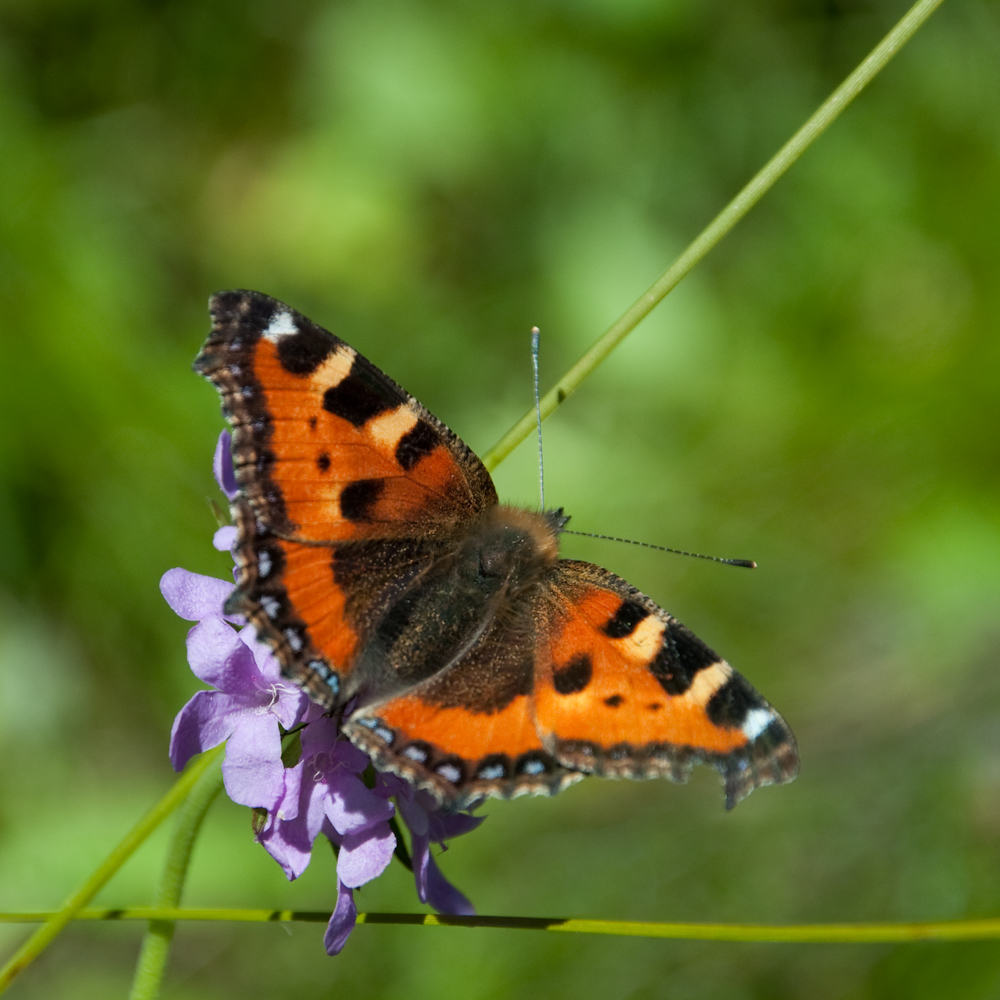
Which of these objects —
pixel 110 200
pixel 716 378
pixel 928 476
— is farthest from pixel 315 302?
pixel 928 476

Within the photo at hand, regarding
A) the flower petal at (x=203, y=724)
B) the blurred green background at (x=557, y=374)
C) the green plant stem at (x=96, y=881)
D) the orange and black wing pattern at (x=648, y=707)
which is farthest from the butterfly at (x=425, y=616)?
the blurred green background at (x=557, y=374)

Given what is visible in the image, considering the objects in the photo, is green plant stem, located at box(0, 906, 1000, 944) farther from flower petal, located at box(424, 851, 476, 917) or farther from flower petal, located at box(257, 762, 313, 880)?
flower petal, located at box(424, 851, 476, 917)

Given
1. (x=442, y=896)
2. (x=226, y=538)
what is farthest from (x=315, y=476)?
(x=442, y=896)

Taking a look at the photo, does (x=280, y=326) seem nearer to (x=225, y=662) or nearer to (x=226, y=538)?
(x=226, y=538)

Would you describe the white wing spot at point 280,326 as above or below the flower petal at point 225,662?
above

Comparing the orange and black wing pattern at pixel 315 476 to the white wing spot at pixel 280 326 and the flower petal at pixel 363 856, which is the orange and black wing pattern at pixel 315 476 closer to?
the white wing spot at pixel 280 326

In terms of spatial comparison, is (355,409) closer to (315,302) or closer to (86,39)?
(315,302)

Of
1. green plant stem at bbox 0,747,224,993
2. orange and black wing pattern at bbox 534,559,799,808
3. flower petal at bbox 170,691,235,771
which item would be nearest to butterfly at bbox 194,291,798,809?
orange and black wing pattern at bbox 534,559,799,808
